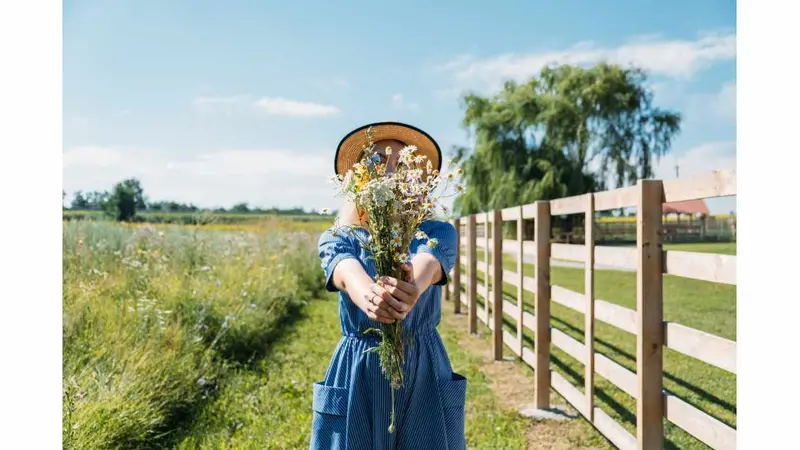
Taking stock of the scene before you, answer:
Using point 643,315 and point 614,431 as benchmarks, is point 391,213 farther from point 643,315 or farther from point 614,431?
point 614,431

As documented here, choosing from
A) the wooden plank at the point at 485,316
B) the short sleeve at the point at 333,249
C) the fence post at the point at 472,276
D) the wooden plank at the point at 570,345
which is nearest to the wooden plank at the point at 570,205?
the wooden plank at the point at 570,345

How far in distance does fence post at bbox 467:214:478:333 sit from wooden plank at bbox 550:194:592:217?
3.34m

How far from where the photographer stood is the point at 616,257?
4141mm

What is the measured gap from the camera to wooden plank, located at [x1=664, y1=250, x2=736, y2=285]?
2.91 m

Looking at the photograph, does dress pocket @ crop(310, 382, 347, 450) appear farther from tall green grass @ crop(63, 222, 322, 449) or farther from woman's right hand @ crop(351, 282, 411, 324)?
tall green grass @ crop(63, 222, 322, 449)

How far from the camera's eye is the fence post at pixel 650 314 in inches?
136

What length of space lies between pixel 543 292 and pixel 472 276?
3487 millimetres

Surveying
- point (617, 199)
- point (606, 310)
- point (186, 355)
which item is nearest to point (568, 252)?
point (606, 310)

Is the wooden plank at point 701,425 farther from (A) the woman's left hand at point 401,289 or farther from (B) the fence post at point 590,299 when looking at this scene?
(A) the woman's left hand at point 401,289

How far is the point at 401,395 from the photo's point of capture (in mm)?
2078

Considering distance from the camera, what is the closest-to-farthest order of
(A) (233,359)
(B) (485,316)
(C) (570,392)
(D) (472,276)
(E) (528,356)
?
(C) (570,392)
(E) (528,356)
(A) (233,359)
(B) (485,316)
(D) (472,276)

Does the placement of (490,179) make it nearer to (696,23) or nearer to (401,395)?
(696,23)

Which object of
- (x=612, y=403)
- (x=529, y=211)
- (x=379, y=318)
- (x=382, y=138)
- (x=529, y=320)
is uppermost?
(x=382, y=138)
